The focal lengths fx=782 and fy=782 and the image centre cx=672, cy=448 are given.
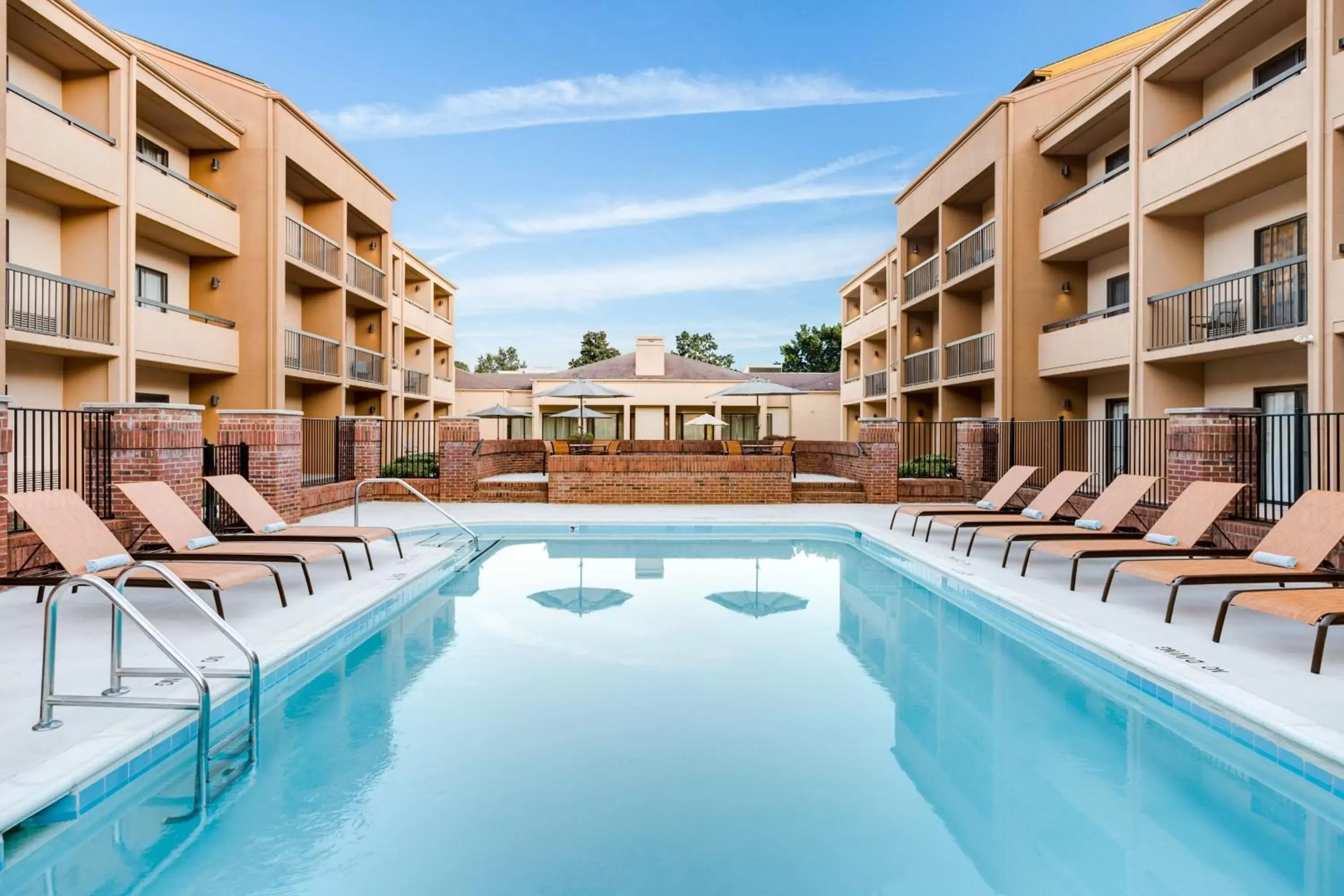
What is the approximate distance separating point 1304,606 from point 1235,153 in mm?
10397

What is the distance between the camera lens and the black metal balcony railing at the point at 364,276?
2422 centimetres

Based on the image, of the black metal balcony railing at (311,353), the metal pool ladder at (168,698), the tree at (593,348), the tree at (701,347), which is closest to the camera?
the metal pool ladder at (168,698)

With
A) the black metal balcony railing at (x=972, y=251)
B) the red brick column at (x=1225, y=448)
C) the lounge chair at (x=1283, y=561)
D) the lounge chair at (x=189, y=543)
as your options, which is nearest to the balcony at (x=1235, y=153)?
the red brick column at (x=1225, y=448)

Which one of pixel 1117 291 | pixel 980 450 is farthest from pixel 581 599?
pixel 1117 291

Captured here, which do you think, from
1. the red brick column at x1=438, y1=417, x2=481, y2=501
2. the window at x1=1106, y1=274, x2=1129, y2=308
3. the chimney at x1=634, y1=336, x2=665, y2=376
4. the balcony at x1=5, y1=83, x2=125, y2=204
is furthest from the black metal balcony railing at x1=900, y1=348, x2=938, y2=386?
the balcony at x1=5, y1=83, x2=125, y2=204

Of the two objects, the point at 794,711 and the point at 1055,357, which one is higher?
the point at 1055,357

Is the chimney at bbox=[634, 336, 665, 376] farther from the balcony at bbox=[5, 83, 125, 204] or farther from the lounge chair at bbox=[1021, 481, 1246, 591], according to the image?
the lounge chair at bbox=[1021, 481, 1246, 591]

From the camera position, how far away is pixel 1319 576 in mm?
6090

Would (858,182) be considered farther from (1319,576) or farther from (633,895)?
(633,895)

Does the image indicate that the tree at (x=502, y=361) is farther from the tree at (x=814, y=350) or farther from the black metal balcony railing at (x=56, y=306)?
the black metal balcony railing at (x=56, y=306)

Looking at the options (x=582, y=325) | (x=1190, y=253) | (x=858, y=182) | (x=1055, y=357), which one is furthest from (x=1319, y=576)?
(x=582, y=325)

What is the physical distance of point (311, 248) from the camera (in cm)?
2139

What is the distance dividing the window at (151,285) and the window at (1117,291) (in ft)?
67.4

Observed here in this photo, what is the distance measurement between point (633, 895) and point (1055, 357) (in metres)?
17.6
